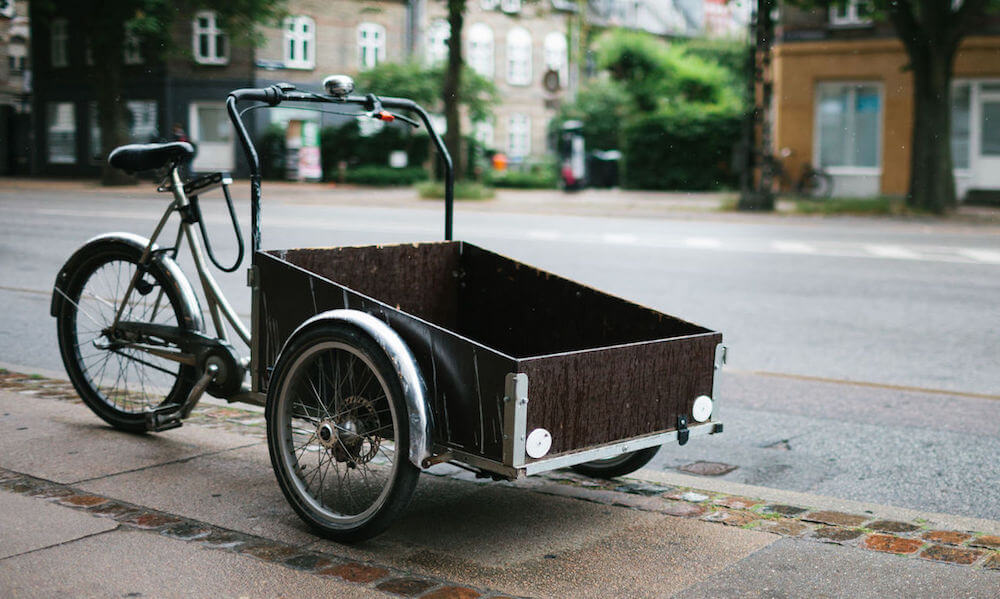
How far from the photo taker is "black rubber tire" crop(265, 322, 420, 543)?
3691 mm

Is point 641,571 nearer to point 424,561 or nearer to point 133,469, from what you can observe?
point 424,561

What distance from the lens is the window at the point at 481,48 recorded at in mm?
50375

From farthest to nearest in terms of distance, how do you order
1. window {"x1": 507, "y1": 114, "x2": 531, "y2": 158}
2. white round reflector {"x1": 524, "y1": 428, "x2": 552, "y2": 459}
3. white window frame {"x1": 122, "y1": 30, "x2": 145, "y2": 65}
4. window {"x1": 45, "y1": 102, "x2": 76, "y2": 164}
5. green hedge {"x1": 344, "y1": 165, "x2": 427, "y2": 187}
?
window {"x1": 507, "y1": 114, "x2": 531, "y2": 158}
green hedge {"x1": 344, "y1": 165, "x2": 427, "y2": 187}
window {"x1": 45, "y1": 102, "x2": 76, "y2": 164}
white window frame {"x1": 122, "y1": 30, "x2": 145, "y2": 65}
white round reflector {"x1": 524, "y1": 428, "x2": 552, "y2": 459}

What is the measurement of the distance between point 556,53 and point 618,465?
164 ft

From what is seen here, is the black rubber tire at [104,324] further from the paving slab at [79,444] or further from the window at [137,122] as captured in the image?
the window at [137,122]

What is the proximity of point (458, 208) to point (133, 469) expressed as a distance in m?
22.4

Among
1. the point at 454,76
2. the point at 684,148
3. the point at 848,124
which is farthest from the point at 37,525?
the point at 684,148

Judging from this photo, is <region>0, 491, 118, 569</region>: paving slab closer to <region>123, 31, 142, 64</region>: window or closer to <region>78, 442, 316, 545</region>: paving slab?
<region>78, 442, 316, 545</region>: paving slab

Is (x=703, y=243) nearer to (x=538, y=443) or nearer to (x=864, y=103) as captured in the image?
(x=538, y=443)

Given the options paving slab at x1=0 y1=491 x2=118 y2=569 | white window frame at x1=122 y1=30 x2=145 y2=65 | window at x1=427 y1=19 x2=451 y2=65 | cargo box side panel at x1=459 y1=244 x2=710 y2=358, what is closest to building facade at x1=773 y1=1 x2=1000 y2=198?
window at x1=427 y1=19 x2=451 y2=65

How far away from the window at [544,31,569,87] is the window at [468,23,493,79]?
10.3ft

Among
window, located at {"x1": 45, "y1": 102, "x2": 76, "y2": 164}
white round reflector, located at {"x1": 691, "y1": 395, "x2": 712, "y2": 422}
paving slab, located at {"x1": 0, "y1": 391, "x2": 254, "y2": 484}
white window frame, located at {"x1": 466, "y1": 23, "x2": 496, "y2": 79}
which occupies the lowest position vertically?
paving slab, located at {"x1": 0, "y1": 391, "x2": 254, "y2": 484}

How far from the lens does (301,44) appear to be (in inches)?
1570

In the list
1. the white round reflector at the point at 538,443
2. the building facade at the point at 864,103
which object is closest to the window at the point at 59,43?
the white round reflector at the point at 538,443
